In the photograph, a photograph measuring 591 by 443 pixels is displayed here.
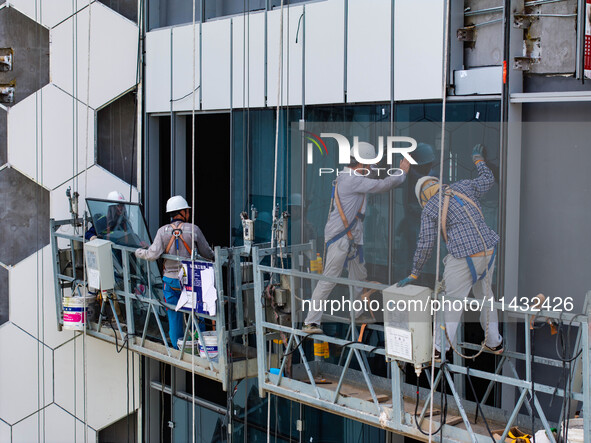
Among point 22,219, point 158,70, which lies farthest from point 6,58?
point 22,219

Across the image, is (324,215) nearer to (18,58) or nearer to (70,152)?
(70,152)

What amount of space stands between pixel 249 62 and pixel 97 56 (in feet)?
7.98

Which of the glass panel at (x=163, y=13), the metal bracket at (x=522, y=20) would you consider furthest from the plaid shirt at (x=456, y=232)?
the glass panel at (x=163, y=13)

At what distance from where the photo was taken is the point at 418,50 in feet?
22.9

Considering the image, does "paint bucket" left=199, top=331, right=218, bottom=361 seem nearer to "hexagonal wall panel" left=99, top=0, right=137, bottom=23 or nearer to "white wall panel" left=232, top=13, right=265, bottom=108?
"white wall panel" left=232, top=13, right=265, bottom=108

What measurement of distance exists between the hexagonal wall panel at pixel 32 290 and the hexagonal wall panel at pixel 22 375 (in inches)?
8.3

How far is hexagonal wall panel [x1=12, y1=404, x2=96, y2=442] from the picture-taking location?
10312mm

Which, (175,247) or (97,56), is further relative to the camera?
(97,56)

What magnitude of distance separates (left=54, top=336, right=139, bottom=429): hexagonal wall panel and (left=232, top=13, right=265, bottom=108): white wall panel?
12.5 feet

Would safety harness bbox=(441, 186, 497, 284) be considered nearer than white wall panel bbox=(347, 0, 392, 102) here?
Yes

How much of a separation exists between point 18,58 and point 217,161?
9.50 ft

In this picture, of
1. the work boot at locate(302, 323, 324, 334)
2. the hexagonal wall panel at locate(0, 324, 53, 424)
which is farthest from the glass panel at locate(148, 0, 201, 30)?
the work boot at locate(302, 323, 324, 334)

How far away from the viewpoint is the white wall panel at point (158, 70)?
32.0 feet

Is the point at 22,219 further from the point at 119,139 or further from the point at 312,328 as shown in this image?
the point at 312,328
